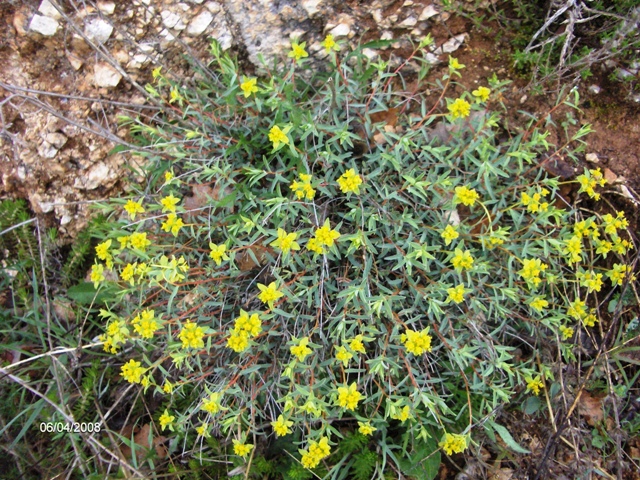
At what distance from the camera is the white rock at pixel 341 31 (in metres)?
3.55

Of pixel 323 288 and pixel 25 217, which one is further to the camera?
pixel 25 217

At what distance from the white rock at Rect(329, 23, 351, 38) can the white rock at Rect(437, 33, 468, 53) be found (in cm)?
64

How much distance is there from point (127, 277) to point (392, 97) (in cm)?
203

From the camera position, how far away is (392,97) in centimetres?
350

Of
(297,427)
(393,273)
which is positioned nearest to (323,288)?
(393,273)

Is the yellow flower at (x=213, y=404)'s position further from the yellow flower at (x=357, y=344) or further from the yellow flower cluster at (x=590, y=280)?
the yellow flower cluster at (x=590, y=280)

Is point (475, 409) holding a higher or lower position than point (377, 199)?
lower

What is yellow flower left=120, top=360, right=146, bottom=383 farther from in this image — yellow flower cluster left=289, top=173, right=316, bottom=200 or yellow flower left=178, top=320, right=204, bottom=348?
yellow flower cluster left=289, top=173, right=316, bottom=200

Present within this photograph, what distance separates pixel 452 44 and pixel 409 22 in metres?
0.33

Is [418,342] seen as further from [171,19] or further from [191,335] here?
[171,19]

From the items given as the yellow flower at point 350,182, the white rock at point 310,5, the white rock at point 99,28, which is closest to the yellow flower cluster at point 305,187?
the yellow flower at point 350,182

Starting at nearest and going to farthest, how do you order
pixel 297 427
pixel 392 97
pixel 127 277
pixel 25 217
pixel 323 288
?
pixel 127 277 < pixel 323 288 < pixel 297 427 < pixel 392 97 < pixel 25 217

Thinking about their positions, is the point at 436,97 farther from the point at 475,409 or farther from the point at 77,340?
the point at 77,340

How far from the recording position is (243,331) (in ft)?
8.38
